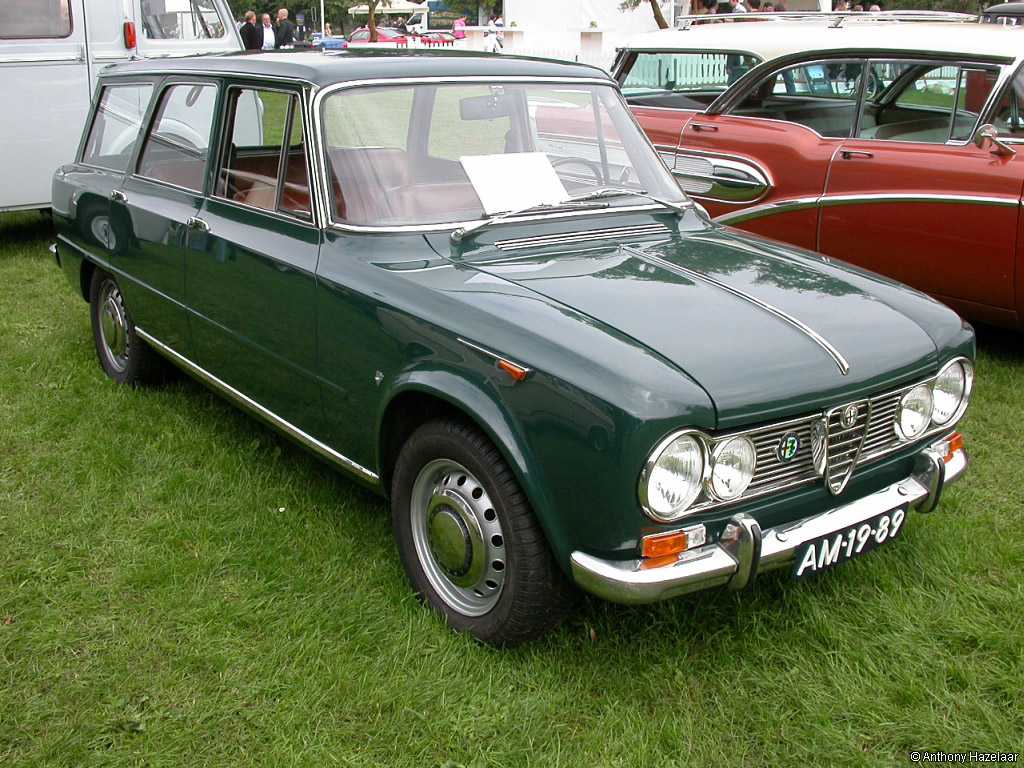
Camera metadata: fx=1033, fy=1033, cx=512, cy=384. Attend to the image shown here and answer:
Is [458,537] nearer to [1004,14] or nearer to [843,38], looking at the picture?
[843,38]

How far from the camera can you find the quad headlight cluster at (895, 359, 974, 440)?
10.2 feet

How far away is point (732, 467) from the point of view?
106 inches

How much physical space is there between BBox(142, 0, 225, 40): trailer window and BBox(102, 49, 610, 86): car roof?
4.70 meters

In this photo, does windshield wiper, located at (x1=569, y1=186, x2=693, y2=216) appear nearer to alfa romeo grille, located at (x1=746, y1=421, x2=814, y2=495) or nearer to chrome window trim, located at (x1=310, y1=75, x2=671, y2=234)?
chrome window trim, located at (x1=310, y1=75, x2=671, y2=234)

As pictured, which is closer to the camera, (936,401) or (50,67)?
(936,401)

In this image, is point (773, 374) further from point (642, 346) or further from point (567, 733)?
point (567, 733)

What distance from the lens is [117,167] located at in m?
5.08

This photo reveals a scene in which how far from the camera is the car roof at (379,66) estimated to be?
3674 mm

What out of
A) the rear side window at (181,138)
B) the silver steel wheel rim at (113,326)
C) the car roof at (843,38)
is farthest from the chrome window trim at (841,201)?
the silver steel wheel rim at (113,326)

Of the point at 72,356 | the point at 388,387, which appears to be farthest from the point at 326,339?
the point at 72,356

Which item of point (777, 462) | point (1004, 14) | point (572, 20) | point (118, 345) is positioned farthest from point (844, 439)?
→ point (572, 20)

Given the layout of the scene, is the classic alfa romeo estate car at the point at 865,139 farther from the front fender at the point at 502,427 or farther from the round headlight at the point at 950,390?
the front fender at the point at 502,427

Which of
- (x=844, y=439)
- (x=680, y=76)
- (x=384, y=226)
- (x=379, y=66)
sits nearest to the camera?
(x=844, y=439)

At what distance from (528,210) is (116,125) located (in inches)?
109
